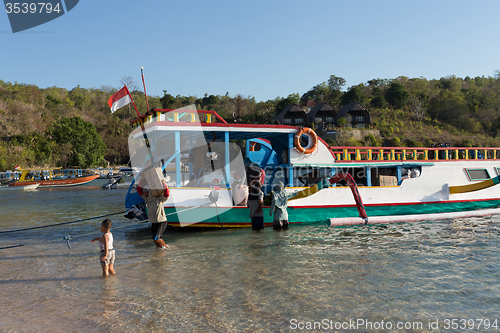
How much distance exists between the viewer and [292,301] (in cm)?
614

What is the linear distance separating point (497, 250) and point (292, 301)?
7.00 m

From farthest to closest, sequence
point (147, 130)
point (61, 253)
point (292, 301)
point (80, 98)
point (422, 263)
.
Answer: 1. point (80, 98)
2. point (147, 130)
3. point (61, 253)
4. point (422, 263)
5. point (292, 301)

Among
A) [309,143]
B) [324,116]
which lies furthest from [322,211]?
[324,116]

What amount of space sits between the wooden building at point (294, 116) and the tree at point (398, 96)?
35071 millimetres

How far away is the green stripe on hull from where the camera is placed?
12.4 meters

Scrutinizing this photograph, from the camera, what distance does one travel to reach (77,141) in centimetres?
6712

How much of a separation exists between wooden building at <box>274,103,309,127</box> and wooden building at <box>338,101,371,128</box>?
10722 millimetres

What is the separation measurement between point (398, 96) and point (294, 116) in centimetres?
3785

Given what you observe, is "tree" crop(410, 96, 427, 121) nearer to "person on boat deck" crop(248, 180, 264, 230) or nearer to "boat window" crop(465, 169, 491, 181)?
"boat window" crop(465, 169, 491, 181)

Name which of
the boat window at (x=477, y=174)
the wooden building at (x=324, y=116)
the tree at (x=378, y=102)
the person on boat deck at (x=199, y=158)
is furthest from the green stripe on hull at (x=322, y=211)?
the tree at (x=378, y=102)

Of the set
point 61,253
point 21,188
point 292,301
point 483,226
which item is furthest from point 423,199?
point 21,188

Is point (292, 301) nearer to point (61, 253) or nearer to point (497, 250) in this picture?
point (497, 250)

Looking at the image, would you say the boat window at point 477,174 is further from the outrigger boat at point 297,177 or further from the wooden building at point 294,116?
the wooden building at point 294,116

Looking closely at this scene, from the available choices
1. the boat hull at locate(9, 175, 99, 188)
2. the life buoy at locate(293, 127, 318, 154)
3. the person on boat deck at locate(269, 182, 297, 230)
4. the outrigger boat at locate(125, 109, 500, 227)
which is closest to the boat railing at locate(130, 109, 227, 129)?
the outrigger boat at locate(125, 109, 500, 227)
